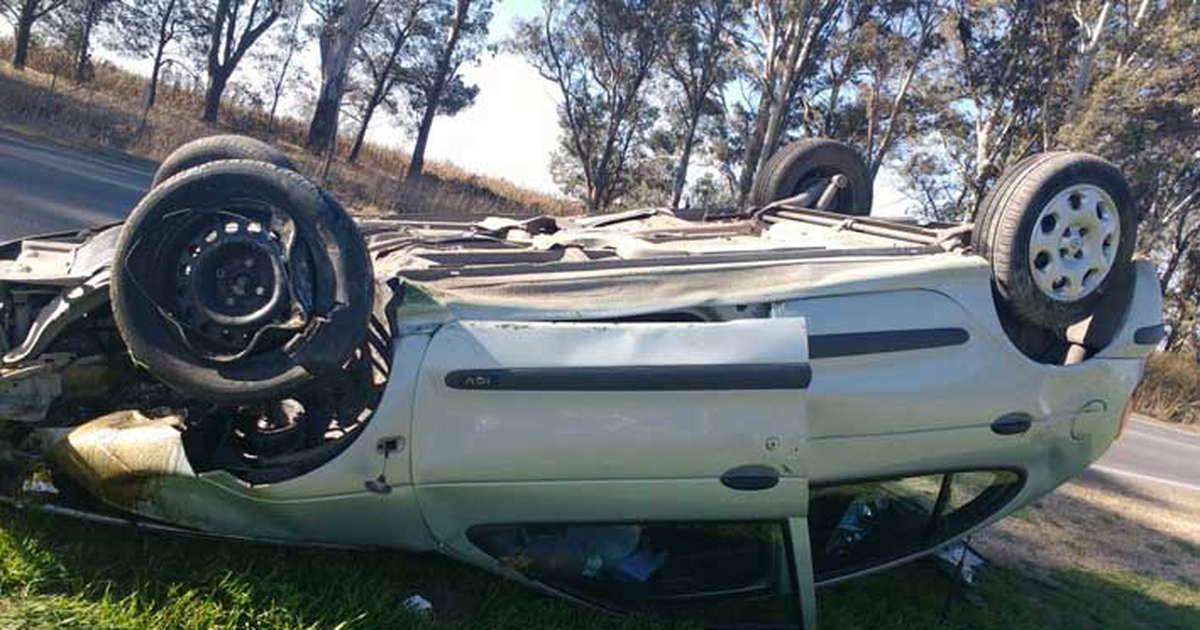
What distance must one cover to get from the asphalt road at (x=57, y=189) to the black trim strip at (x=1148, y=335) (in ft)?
24.1

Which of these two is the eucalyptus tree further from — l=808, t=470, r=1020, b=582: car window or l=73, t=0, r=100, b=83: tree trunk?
l=808, t=470, r=1020, b=582: car window

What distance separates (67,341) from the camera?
3016 millimetres

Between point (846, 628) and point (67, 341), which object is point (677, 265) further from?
point (67, 341)

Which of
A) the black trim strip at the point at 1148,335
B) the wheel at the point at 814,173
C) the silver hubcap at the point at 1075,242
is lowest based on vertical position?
the black trim strip at the point at 1148,335

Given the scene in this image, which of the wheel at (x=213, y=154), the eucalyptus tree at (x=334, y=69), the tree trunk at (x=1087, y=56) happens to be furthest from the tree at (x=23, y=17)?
the tree trunk at (x=1087, y=56)

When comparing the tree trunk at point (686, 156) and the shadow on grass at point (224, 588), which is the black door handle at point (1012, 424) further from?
the tree trunk at point (686, 156)

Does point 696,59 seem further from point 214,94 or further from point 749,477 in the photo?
point 749,477

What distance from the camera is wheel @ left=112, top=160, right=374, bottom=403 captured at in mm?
2559

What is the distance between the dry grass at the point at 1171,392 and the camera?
63.8 feet

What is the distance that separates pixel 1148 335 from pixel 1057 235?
0.59m

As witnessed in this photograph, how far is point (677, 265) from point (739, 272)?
0.21m

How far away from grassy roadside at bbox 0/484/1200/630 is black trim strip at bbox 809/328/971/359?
1.10m

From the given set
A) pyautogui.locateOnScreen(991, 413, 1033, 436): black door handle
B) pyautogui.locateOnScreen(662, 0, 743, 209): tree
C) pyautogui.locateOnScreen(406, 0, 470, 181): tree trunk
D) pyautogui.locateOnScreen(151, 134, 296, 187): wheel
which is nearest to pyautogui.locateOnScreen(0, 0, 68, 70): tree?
pyautogui.locateOnScreen(406, 0, 470, 181): tree trunk

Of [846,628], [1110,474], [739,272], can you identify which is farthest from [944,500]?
[1110,474]
